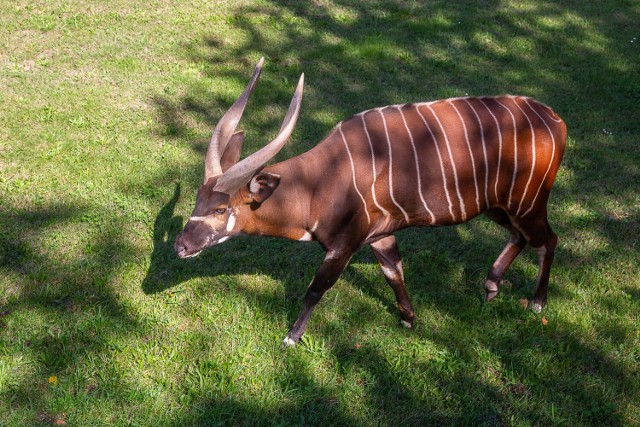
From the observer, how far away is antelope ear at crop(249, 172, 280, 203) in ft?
12.1

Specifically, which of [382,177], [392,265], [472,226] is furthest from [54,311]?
[472,226]

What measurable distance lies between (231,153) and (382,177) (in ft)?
3.04

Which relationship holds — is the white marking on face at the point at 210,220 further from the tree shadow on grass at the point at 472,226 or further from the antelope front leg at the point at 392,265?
the antelope front leg at the point at 392,265

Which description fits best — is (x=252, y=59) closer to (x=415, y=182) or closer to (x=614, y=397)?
(x=415, y=182)

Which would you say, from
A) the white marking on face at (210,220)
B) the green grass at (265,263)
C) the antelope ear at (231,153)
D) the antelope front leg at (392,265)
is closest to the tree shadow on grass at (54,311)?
the green grass at (265,263)

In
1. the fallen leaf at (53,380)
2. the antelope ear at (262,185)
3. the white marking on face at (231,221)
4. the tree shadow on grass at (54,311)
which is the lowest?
the tree shadow on grass at (54,311)

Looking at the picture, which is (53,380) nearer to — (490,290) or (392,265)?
(392,265)

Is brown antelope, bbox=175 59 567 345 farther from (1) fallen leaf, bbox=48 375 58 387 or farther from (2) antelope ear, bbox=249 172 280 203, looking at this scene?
(1) fallen leaf, bbox=48 375 58 387

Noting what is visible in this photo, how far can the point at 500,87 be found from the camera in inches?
302

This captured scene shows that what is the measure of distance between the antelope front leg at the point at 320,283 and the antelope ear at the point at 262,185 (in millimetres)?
565

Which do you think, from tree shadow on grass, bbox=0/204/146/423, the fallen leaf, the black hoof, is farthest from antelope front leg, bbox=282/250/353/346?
the fallen leaf

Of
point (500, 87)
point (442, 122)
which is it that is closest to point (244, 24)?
point (500, 87)

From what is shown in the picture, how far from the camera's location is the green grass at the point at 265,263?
158 inches

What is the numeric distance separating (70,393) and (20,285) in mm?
1178
